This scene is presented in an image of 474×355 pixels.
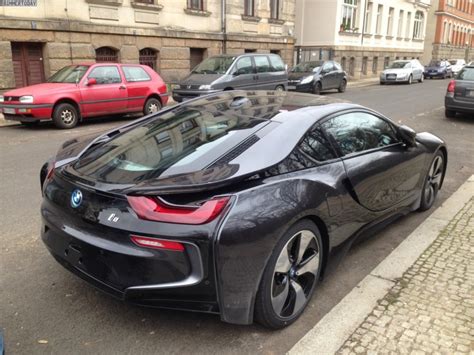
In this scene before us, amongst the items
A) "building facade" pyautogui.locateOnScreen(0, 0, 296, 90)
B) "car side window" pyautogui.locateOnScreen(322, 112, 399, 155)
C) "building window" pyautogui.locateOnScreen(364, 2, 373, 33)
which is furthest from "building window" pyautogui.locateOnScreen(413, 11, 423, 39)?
"car side window" pyautogui.locateOnScreen(322, 112, 399, 155)

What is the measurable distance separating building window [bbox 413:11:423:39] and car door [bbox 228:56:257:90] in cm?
3590

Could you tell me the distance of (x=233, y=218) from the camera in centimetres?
257

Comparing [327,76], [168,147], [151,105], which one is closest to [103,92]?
[151,105]

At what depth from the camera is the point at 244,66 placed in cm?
1502

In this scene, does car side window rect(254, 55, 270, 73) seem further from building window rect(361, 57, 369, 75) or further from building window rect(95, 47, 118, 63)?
building window rect(361, 57, 369, 75)

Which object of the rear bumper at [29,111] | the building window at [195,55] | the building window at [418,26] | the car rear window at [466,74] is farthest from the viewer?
the building window at [418,26]

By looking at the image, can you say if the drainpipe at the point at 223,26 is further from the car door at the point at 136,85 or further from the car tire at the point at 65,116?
the car tire at the point at 65,116

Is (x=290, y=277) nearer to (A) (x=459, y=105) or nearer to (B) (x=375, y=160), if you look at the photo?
(B) (x=375, y=160)

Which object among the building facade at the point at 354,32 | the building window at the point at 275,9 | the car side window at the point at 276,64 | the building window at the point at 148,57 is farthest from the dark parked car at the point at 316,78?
the building facade at the point at 354,32

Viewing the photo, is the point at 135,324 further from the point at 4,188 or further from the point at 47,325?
the point at 4,188

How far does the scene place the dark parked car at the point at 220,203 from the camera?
255 cm

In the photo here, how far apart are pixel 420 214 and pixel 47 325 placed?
13.1 ft

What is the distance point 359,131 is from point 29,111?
8.43m

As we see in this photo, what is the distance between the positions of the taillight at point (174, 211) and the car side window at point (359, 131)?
1.32 metres
